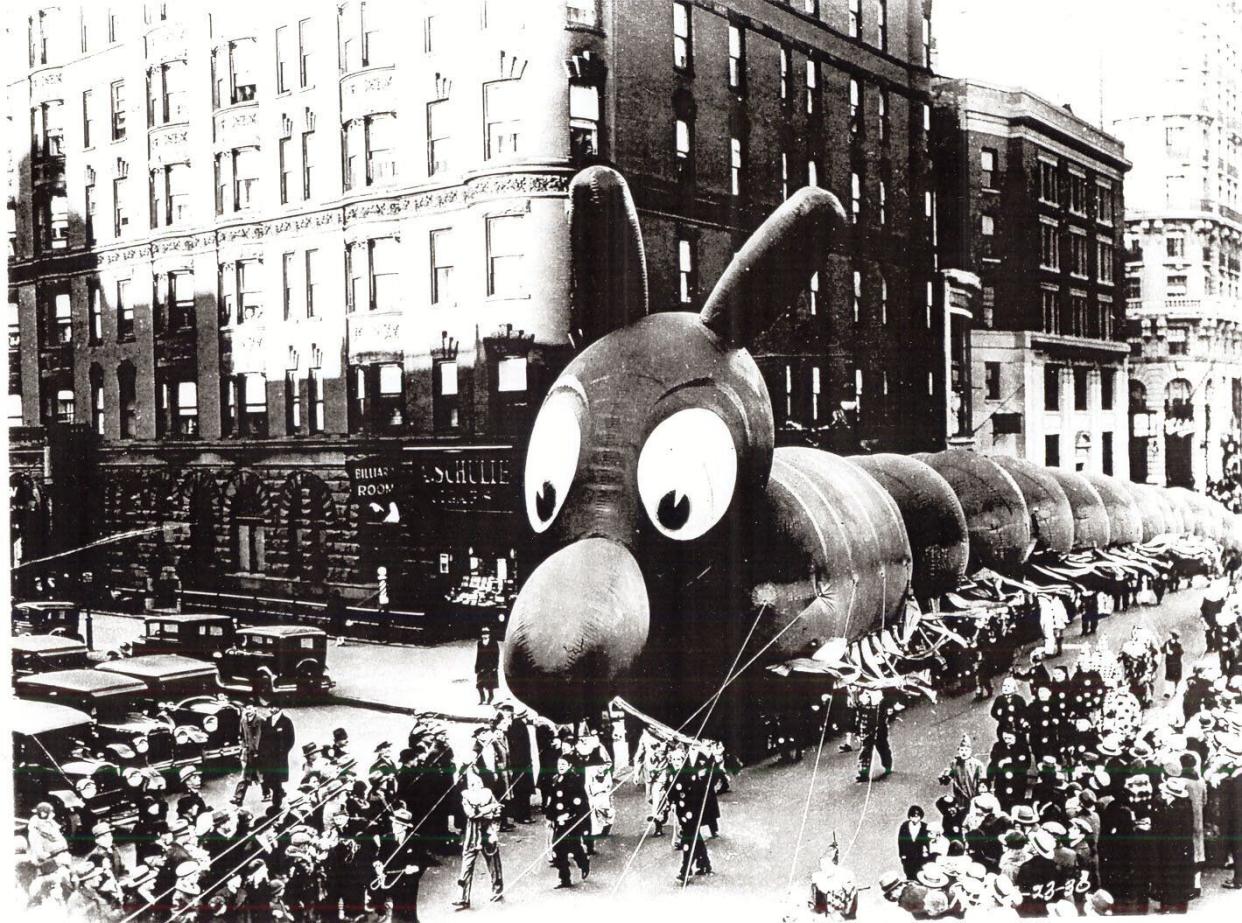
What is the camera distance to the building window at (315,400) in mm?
5504

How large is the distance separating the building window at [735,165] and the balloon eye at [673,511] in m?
1.67

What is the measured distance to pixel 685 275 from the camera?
5.13 m

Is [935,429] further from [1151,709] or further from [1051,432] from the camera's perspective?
[1151,709]

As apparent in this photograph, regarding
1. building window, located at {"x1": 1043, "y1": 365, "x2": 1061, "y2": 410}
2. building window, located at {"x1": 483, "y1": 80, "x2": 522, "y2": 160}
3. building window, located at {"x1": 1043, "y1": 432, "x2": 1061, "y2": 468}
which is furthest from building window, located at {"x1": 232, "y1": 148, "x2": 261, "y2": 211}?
building window, located at {"x1": 1043, "y1": 432, "x2": 1061, "y2": 468}

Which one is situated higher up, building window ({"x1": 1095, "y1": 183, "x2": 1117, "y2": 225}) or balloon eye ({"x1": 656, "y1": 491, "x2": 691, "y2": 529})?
building window ({"x1": 1095, "y1": 183, "x2": 1117, "y2": 225})

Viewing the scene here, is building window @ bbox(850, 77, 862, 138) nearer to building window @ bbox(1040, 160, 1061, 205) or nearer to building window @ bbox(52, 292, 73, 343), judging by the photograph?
building window @ bbox(1040, 160, 1061, 205)

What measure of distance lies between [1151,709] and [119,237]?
5.87m

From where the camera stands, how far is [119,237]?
19.0ft

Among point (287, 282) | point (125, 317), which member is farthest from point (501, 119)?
point (125, 317)

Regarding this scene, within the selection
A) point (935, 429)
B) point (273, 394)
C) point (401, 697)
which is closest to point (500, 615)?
point (401, 697)

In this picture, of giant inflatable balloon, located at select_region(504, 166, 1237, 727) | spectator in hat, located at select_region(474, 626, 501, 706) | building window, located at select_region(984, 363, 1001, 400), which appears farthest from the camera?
building window, located at select_region(984, 363, 1001, 400)

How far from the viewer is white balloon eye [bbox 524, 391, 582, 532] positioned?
4.63 metres

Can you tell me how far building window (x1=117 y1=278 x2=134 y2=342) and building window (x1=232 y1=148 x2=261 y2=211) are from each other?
0.78m

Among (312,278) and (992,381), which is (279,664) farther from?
(992,381)
